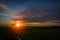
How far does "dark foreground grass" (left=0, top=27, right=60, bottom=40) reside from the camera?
566cm

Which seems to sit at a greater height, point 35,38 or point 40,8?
point 40,8

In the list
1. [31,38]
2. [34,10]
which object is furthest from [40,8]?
[31,38]

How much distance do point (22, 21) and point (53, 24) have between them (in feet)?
1.44

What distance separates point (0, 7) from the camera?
5699 mm

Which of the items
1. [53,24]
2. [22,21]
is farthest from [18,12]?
[53,24]

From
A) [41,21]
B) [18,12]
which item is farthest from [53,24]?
[18,12]

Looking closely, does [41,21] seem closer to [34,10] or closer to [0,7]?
[34,10]

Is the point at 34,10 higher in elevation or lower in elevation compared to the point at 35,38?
higher

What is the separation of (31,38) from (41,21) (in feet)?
0.91

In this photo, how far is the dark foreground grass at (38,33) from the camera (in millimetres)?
5660

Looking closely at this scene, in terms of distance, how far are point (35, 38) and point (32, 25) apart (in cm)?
19

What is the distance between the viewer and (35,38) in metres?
5.68

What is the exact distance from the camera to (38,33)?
5656 millimetres

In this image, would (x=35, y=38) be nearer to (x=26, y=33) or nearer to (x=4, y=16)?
(x=26, y=33)
